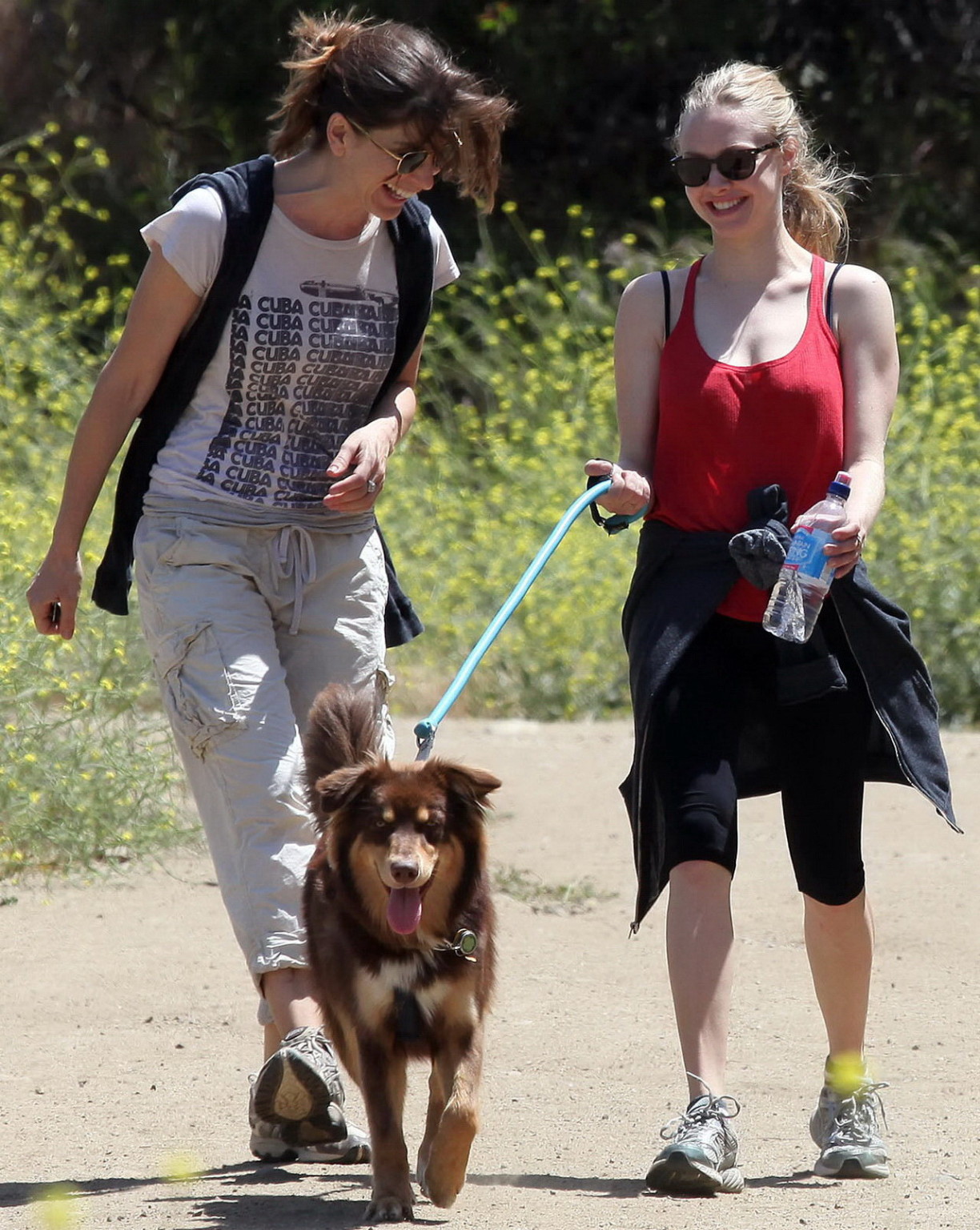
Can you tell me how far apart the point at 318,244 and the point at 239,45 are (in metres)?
11.1

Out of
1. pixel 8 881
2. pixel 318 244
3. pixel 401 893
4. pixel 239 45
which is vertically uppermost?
pixel 239 45

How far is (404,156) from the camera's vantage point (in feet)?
11.8

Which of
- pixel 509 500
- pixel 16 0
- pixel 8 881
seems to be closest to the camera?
pixel 8 881

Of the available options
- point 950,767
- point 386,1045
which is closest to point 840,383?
point 386,1045

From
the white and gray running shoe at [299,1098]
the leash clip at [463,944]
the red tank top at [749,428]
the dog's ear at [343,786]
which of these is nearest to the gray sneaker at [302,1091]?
the white and gray running shoe at [299,1098]

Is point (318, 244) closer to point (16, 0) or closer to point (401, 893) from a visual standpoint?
point (401, 893)

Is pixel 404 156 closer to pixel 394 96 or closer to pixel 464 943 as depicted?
pixel 394 96

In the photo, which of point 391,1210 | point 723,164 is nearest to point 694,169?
point 723,164

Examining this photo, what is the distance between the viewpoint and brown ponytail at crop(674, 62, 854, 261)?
3668mm

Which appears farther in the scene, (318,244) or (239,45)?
(239,45)

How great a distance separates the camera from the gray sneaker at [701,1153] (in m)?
3.44

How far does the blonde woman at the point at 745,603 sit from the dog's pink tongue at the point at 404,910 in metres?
0.60

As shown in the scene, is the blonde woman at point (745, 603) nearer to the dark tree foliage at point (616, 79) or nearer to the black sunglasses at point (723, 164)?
the black sunglasses at point (723, 164)

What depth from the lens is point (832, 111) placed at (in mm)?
13805
